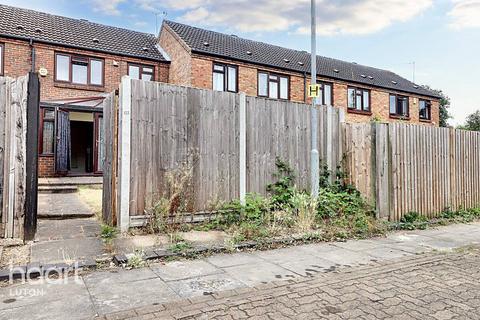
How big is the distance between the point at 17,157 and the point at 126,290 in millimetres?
2782

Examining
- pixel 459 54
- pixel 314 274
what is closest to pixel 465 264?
pixel 314 274

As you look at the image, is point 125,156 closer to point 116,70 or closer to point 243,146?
point 243,146

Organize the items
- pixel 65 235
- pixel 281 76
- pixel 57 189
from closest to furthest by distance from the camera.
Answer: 1. pixel 65 235
2. pixel 57 189
3. pixel 281 76

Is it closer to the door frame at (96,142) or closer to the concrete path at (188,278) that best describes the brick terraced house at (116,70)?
the door frame at (96,142)

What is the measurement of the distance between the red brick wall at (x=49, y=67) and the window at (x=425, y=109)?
19780mm

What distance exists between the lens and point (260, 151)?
274 inches

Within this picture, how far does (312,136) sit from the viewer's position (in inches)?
279

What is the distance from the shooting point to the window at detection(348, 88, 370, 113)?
20938 mm

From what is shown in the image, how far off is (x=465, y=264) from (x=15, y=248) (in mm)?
5925

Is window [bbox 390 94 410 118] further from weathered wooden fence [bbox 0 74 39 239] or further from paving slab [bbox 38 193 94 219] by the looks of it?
weathered wooden fence [bbox 0 74 39 239]

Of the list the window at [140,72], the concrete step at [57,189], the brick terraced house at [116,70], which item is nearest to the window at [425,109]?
the brick terraced house at [116,70]

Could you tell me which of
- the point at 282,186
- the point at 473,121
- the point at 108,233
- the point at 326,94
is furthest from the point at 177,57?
the point at 473,121

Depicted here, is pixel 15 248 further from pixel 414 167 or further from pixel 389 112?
pixel 389 112

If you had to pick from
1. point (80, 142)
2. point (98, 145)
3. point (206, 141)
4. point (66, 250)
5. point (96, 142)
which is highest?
point (80, 142)
